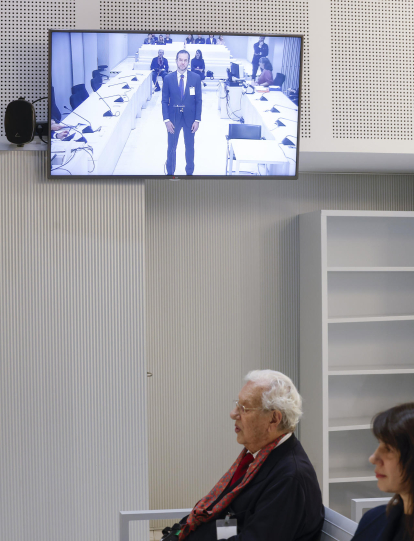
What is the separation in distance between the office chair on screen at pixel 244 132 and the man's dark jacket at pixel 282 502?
1.79 metres

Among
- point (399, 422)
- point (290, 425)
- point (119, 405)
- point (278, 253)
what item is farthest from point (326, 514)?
point (278, 253)

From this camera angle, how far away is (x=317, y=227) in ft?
12.5

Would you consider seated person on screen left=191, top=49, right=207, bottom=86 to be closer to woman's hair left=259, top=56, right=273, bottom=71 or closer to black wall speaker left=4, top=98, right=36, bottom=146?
woman's hair left=259, top=56, right=273, bottom=71

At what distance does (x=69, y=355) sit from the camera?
3.22m

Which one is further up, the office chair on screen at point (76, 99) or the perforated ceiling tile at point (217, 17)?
the perforated ceiling tile at point (217, 17)

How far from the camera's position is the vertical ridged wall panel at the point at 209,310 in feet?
13.2

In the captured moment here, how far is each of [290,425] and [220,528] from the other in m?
0.44

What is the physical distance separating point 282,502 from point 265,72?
227 cm

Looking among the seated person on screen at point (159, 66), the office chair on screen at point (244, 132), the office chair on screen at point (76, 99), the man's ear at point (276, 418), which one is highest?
the seated person on screen at point (159, 66)

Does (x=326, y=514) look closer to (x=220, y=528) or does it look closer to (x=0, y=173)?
(x=220, y=528)

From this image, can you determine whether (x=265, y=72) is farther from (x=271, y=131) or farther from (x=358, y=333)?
(x=358, y=333)

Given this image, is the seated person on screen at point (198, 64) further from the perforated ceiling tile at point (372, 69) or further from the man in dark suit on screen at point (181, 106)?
the perforated ceiling tile at point (372, 69)

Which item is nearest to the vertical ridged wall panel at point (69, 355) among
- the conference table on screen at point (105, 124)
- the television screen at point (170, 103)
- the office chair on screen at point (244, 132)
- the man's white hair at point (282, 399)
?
the conference table on screen at point (105, 124)

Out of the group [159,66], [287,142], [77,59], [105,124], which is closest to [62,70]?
[77,59]
